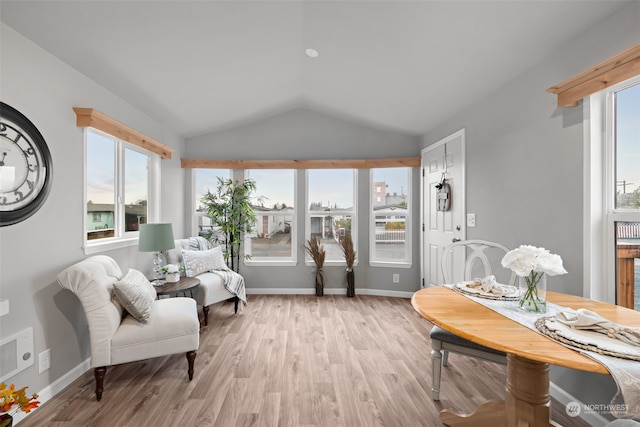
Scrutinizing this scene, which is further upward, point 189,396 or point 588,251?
point 588,251

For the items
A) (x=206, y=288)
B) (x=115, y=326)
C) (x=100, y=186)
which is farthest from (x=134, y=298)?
(x=100, y=186)

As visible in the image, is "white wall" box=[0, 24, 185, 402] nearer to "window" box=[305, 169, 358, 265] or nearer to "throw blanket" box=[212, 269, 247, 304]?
"throw blanket" box=[212, 269, 247, 304]

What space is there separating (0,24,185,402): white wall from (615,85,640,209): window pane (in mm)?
3645

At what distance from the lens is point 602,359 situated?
1021 millimetres

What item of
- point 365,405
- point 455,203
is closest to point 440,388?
point 365,405

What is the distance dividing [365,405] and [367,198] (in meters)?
3.08

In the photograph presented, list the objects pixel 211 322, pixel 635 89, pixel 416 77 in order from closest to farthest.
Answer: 1. pixel 635 89
2. pixel 416 77
3. pixel 211 322

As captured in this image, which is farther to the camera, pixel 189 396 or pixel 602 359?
pixel 189 396

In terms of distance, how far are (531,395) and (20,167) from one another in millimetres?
3086

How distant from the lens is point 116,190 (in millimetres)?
3121

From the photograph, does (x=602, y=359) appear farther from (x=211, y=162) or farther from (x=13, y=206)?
(x=211, y=162)

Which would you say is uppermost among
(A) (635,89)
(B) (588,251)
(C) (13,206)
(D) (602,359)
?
(A) (635,89)

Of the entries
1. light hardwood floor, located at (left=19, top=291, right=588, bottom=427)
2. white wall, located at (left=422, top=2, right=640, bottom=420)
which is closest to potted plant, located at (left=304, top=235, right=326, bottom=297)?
light hardwood floor, located at (left=19, top=291, right=588, bottom=427)

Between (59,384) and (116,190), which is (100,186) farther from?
(59,384)
